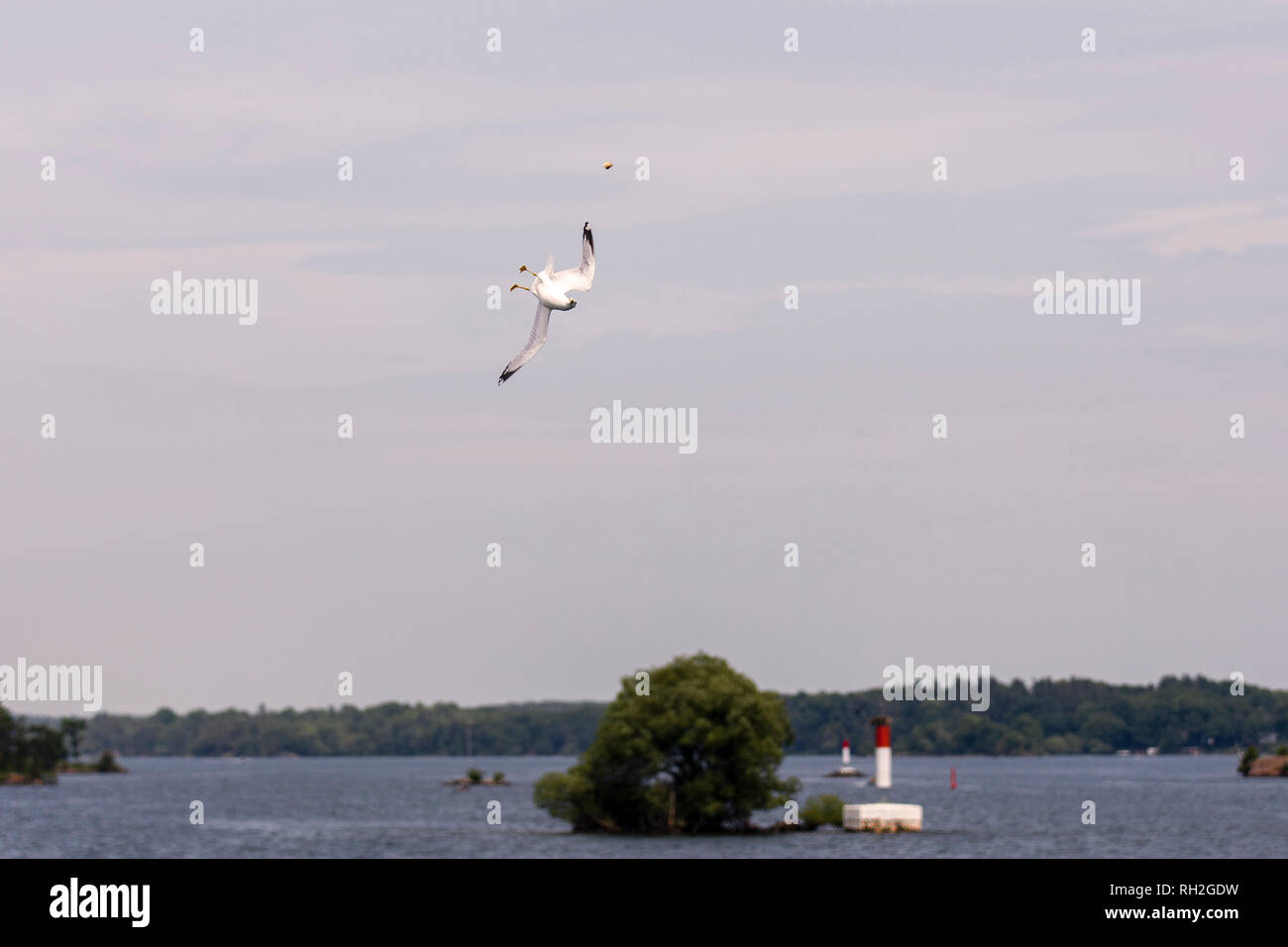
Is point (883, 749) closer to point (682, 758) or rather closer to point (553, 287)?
point (682, 758)

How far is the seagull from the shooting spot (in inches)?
918

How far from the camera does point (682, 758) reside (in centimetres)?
13050

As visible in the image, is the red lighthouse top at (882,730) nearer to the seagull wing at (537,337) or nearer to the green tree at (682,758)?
the green tree at (682,758)

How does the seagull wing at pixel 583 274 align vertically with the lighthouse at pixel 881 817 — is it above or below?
above

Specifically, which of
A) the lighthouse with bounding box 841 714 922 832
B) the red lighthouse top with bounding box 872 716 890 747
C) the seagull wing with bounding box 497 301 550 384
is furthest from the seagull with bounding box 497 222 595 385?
the red lighthouse top with bounding box 872 716 890 747

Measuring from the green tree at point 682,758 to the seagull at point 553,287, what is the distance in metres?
104

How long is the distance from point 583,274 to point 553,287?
55 centimetres

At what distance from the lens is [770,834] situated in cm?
13575

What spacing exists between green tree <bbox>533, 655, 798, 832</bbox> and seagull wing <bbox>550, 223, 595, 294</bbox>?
10394 centimetres

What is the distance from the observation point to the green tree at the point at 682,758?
126 metres

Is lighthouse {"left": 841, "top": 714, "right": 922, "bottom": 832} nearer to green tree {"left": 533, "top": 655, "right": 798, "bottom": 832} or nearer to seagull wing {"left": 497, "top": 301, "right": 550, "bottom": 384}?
green tree {"left": 533, "top": 655, "right": 798, "bottom": 832}

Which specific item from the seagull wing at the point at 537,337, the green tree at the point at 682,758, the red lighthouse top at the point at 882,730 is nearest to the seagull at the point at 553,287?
the seagull wing at the point at 537,337
